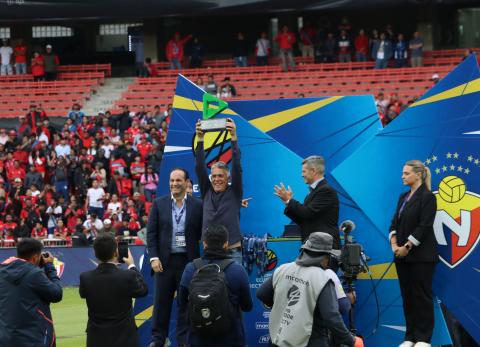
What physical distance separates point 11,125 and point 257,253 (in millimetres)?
22171

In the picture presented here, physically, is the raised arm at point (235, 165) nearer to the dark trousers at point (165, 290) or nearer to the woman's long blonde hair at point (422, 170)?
the dark trousers at point (165, 290)

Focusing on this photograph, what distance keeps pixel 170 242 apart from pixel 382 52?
2299cm

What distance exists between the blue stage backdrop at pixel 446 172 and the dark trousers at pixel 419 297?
375mm

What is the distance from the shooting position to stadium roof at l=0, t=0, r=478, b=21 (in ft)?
113

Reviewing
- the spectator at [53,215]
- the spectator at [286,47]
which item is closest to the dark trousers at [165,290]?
the spectator at [53,215]

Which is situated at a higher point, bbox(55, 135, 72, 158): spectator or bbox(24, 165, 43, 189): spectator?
bbox(55, 135, 72, 158): spectator

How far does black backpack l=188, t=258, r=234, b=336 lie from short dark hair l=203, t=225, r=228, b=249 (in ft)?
0.53

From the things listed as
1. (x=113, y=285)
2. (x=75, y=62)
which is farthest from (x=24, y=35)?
(x=113, y=285)

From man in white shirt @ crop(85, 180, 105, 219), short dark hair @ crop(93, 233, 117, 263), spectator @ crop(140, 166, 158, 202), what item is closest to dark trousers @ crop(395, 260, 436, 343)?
short dark hair @ crop(93, 233, 117, 263)

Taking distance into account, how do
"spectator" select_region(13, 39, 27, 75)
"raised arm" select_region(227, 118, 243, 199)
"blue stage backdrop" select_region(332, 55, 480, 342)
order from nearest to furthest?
1. "raised arm" select_region(227, 118, 243, 199)
2. "blue stage backdrop" select_region(332, 55, 480, 342)
3. "spectator" select_region(13, 39, 27, 75)

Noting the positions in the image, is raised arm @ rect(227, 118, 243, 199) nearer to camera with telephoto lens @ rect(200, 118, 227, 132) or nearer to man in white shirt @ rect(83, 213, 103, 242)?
camera with telephoto lens @ rect(200, 118, 227, 132)

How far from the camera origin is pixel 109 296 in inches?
360

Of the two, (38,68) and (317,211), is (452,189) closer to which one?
(317,211)

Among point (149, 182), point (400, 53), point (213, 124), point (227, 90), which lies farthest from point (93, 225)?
point (400, 53)
